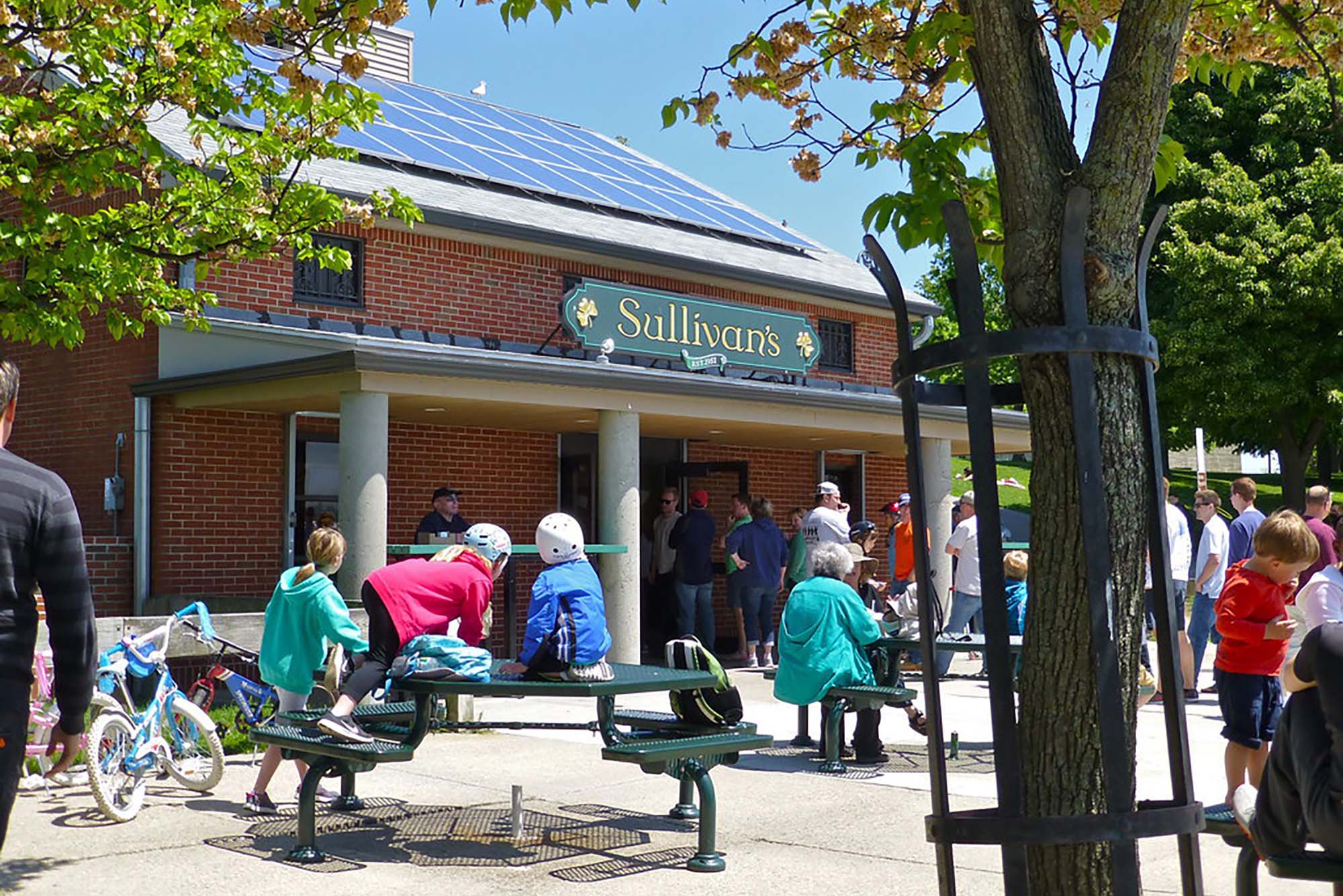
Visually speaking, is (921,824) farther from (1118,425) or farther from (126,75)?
(126,75)

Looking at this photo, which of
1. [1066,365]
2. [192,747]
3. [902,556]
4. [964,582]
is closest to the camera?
[1066,365]

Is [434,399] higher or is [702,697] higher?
[434,399]

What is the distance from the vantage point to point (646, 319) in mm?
16141

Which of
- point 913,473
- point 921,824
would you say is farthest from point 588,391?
point 913,473

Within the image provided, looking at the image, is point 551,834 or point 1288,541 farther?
point 551,834

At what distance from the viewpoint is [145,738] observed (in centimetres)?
777

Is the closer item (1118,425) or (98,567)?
(1118,425)

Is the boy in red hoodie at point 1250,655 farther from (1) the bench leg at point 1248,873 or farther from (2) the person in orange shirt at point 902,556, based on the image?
(2) the person in orange shirt at point 902,556

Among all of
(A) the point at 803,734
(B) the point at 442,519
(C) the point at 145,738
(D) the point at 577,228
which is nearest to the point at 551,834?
(C) the point at 145,738

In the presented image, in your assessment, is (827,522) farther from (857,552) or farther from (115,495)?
(115,495)

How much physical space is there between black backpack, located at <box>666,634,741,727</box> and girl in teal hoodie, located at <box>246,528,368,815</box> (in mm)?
1691

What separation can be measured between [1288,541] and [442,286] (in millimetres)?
11188

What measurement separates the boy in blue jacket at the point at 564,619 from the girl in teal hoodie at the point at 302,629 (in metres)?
1.02

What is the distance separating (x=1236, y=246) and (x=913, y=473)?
3035cm
